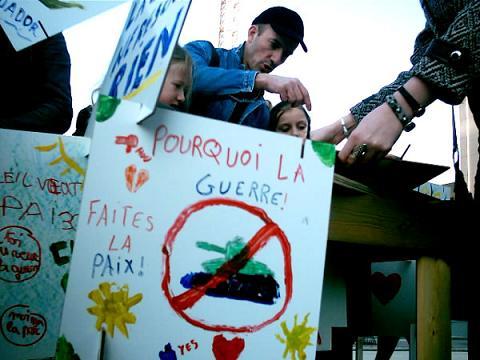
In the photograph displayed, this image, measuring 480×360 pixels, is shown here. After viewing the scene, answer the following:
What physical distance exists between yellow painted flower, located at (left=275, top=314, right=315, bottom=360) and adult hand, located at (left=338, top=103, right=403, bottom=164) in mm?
280

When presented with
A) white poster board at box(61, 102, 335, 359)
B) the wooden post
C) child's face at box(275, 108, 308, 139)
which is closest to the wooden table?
the wooden post

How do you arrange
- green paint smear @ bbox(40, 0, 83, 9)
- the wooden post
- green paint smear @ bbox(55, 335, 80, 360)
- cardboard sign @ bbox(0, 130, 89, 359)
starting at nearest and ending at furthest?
green paint smear @ bbox(55, 335, 80, 360)
cardboard sign @ bbox(0, 130, 89, 359)
the wooden post
green paint smear @ bbox(40, 0, 83, 9)

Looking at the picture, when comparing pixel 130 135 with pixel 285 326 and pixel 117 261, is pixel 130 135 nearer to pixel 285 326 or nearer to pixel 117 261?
pixel 117 261

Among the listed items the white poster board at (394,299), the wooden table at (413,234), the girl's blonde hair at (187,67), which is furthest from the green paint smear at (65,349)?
the white poster board at (394,299)

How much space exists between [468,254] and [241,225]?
22.1 inches

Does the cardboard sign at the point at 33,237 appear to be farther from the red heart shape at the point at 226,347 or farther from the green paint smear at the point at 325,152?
the green paint smear at the point at 325,152

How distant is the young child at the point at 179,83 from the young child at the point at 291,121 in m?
0.50

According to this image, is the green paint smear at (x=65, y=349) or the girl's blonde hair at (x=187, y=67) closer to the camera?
the green paint smear at (x=65, y=349)

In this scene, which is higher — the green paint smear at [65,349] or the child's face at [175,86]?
the child's face at [175,86]

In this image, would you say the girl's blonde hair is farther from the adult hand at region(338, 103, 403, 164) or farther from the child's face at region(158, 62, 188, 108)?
the adult hand at region(338, 103, 403, 164)

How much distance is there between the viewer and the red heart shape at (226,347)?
703 mm

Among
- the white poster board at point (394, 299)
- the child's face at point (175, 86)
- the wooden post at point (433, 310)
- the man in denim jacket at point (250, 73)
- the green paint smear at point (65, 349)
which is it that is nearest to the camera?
the green paint smear at point (65, 349)

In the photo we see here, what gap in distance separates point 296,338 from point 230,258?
0.16m

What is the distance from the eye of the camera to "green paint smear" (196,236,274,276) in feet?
2.33
